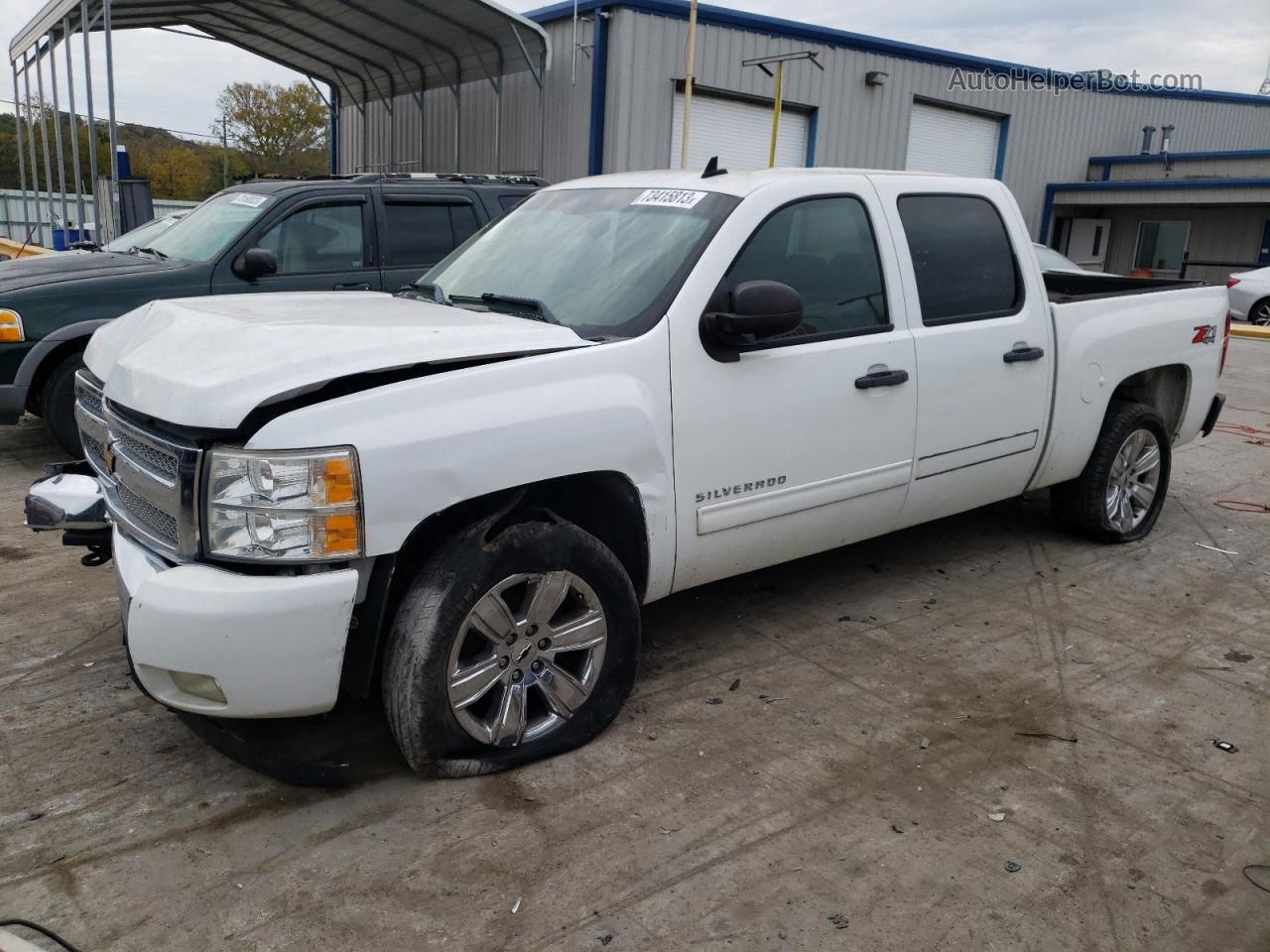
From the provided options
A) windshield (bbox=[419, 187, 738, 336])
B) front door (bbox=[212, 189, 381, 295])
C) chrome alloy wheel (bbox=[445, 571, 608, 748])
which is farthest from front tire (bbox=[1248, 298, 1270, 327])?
chrome alloy wheel (bbox=[445, 571, 608, 748])

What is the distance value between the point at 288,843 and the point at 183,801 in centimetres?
43

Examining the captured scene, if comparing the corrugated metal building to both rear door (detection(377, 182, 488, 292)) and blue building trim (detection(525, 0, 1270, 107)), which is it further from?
rear door (detection(377, 182, 488, 292))

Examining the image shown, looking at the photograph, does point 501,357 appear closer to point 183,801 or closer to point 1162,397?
point 183,801

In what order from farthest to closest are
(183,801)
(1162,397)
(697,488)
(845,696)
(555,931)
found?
(1162,397), (845,696), (697,488), (183,801), (555,931)

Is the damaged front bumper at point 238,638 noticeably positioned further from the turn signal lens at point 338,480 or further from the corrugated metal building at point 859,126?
the corrugated metal building at point 859,126

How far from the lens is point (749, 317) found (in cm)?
358

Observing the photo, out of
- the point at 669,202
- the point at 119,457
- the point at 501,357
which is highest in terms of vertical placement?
the point at 669,202

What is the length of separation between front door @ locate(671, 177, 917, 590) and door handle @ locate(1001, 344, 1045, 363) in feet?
2.23

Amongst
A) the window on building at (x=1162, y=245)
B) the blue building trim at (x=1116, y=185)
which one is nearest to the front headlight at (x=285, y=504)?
the blue building trim at (x=1116, y=185)

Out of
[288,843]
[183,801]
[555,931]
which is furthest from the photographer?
[183,801]

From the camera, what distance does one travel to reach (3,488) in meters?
6.41

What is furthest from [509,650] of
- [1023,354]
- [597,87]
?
[597,87]

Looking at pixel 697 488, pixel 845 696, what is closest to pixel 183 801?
pixel 697 488

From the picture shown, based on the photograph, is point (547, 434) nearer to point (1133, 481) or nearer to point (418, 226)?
point (1133, 481)
